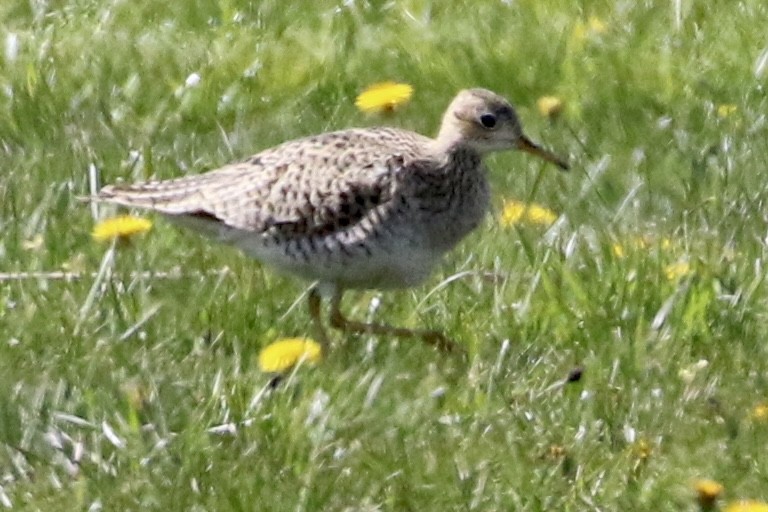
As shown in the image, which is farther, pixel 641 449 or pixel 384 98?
pixel 384 98

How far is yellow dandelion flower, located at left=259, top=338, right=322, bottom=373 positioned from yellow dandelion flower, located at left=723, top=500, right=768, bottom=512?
3.94 feet

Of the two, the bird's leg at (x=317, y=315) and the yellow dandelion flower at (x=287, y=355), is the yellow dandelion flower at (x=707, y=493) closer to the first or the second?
the yellow dandelion flower at (x=287, y=355)

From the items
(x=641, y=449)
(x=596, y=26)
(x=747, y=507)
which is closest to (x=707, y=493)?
(x=747, y=507)

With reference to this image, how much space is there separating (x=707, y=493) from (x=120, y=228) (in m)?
2.25

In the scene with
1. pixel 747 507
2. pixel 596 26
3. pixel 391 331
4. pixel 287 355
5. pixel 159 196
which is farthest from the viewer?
pixel 596 26

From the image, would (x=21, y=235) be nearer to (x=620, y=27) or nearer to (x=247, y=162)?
(x=247, y=162)

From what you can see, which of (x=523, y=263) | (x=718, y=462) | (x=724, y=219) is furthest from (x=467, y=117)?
(x=718, y=462)

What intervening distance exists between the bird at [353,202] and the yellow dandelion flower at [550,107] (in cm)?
114

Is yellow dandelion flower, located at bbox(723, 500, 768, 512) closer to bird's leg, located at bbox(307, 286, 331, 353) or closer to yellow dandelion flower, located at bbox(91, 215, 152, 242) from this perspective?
bird's leg, located at bbox(307, 286, 331, 353)

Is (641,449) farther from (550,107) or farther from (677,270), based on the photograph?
(550,107)

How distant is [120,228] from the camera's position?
19.9 ft

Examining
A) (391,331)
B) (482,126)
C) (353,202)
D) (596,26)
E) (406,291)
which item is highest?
(482,126)

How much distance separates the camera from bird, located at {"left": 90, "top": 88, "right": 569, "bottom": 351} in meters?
5.68

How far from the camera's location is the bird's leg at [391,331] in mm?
5496
